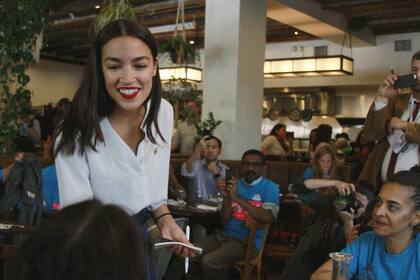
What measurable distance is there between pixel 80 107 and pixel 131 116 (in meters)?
0.14

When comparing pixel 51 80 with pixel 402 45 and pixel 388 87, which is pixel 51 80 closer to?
pixel 402 45

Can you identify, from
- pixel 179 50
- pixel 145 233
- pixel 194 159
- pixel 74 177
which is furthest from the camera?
pixel 179 50

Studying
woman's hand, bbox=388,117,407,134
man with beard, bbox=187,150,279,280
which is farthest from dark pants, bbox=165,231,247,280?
woman's hand, bbox=388,117,407,134

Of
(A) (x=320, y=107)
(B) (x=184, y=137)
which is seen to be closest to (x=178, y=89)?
(B) (x=184, y=137)

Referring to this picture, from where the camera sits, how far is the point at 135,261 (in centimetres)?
76

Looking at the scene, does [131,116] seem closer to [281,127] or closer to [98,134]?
[98,134]

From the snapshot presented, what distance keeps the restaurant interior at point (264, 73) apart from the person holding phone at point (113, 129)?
37 cm

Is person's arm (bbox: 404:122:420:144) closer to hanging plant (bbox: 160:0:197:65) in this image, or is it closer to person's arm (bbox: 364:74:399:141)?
person's arm (bbox: 364:74:399:141)

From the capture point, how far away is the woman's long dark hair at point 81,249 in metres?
0.70

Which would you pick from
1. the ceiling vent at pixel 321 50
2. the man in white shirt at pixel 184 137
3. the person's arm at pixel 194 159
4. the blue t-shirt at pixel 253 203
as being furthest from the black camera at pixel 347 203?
the ceiling vent at pixel 321 50

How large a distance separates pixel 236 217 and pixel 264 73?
4.00 meters

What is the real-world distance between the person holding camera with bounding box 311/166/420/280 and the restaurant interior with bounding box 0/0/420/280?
28.9 inches

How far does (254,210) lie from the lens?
4.36 metres

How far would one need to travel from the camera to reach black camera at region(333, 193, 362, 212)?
8.84ft
